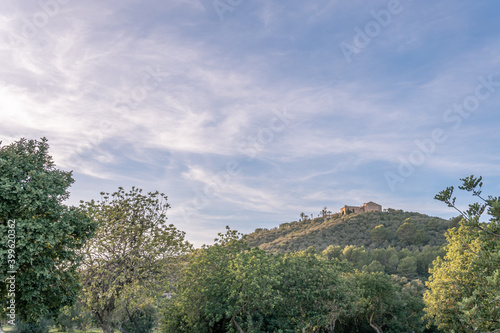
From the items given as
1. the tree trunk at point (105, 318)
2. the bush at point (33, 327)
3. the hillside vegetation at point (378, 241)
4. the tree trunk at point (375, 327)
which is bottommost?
the tree trunk at point (375, 327)

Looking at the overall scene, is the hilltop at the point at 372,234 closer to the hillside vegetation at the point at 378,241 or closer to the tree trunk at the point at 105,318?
the hillside vegetation at the point at 378,241

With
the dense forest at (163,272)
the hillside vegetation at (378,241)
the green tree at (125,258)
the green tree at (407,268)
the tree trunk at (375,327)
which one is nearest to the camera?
the dense forest at (163,272)

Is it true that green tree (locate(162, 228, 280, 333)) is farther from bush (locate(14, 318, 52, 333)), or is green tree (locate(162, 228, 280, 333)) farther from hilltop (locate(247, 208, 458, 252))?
hilltop (locate(247, 208, 458, 252))

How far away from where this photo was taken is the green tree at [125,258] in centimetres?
2145

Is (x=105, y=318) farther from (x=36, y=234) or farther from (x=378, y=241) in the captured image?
(x=378, y=241)

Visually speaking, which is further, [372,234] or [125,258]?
[372,234]

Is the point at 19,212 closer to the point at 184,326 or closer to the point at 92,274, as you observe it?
the point at 92,274

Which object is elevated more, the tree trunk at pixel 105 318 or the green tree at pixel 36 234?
the green tree at pixel 36 234

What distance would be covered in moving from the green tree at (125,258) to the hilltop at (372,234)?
6767cm

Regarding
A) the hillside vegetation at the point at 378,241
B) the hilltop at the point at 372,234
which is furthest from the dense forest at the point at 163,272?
the hilltop at the point at 372,234

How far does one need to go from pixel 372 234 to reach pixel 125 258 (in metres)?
104

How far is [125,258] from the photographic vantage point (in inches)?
881

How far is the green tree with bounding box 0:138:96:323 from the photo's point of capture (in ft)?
47.7

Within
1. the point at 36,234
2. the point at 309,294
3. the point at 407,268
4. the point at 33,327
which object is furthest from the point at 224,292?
the point at 407,268
